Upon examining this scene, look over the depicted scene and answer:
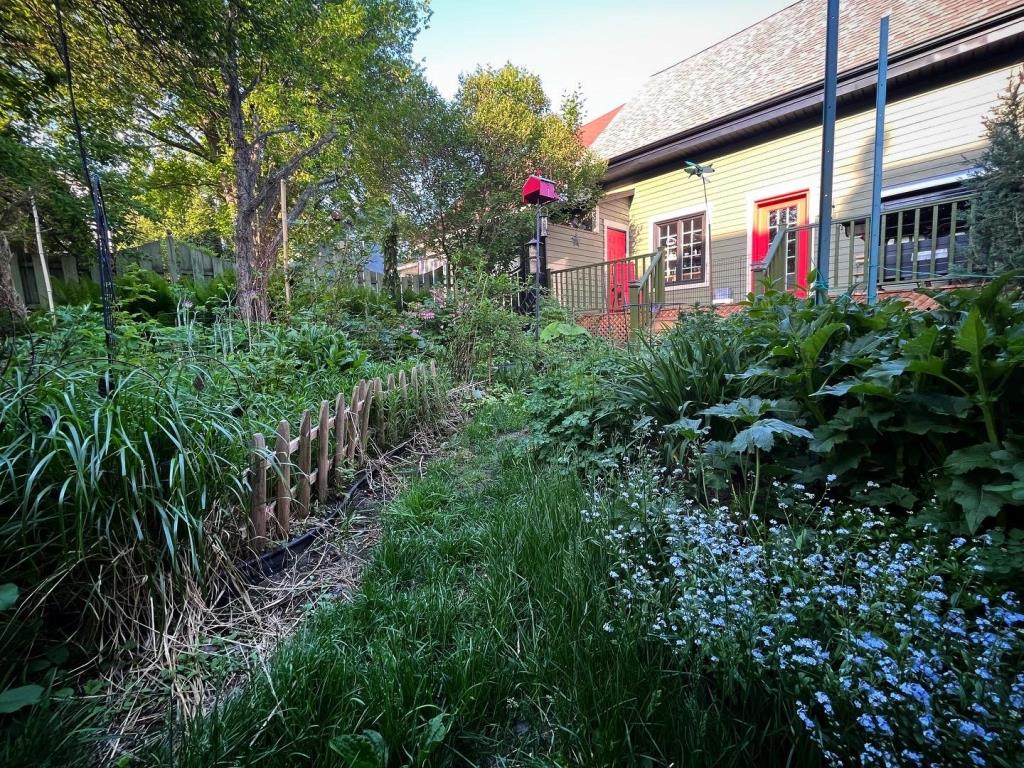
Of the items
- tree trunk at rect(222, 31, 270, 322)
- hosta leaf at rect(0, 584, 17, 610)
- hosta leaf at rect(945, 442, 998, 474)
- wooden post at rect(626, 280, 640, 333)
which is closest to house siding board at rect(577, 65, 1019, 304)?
wooden post at rect(626, 280, 640, 333)

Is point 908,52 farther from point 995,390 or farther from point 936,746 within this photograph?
point 936,746

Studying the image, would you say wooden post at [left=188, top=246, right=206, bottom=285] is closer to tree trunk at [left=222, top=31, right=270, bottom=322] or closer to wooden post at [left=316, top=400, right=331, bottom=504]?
tree trunk at [left=222, top=31, right=270, bottom=322]

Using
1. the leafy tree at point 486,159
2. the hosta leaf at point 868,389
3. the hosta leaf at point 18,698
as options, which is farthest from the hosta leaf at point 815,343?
the leafy tree at point 486,159

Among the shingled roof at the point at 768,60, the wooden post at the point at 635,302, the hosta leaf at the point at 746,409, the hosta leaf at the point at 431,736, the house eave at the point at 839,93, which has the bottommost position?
the hosta leaf at the point at 431,736

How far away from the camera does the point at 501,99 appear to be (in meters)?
9.05

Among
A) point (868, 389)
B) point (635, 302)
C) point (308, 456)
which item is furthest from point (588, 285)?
point (868, 389)

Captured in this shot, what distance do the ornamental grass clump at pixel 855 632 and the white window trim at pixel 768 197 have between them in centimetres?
652

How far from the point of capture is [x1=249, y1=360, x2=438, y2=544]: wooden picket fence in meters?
1.86

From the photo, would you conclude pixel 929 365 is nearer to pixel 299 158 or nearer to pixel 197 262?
pixel 197 262

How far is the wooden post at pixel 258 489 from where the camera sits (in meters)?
1.83

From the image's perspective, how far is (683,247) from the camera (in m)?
9.04

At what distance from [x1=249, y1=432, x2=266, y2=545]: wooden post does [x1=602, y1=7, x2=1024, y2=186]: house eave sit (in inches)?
346

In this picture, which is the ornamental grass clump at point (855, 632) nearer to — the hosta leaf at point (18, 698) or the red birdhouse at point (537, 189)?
the hosta leaf at point (18, 698)

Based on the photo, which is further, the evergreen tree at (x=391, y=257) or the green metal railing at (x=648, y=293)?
the evergreen tree at (x=391, y=257)
